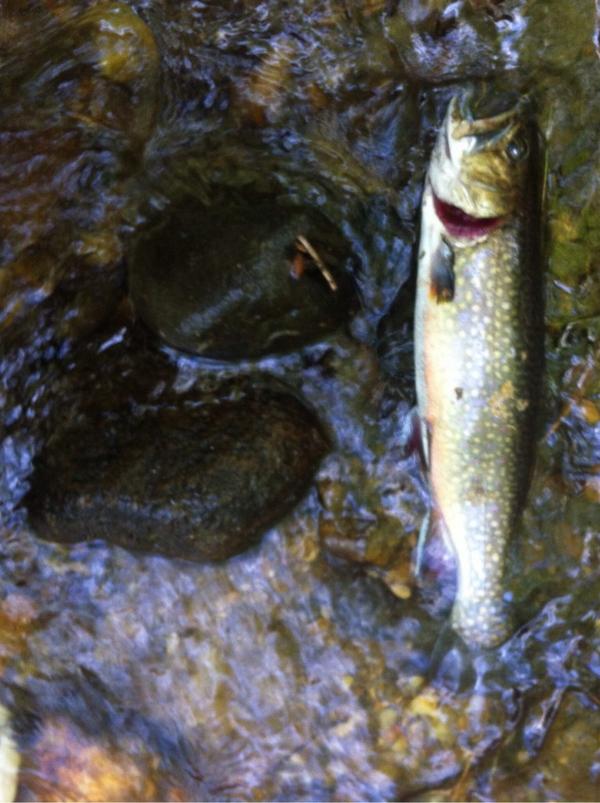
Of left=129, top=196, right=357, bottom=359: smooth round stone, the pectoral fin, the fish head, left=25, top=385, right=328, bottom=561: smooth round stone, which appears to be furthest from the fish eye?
left=25, top=385, right=328, bottom=561: smooth round stone

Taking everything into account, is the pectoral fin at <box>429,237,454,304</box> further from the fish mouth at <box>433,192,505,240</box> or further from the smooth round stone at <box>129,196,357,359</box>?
the smooth round stone at <box>129,196,357,359</box>

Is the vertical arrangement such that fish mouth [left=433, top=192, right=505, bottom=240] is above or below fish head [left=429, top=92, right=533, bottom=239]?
below

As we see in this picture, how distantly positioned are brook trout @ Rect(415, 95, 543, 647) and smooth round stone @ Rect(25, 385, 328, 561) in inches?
20.6

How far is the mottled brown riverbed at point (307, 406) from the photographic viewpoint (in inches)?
95.1

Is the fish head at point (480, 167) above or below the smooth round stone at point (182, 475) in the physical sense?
above

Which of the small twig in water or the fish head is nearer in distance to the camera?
the fish head

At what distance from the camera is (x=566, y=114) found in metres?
2.42

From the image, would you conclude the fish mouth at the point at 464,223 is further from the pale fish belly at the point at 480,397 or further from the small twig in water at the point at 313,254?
the small twig in water at the point at 313,254

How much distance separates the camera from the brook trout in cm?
212

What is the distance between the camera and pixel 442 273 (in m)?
2.16

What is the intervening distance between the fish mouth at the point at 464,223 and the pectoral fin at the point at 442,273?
A: 0.05 metres

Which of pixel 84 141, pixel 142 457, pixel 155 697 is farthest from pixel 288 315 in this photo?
pixel 155 697

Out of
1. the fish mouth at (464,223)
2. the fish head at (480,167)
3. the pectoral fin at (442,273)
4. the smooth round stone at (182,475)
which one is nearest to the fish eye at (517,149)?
the fish head at (480,167)

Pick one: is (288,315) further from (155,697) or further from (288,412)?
(155,697)
